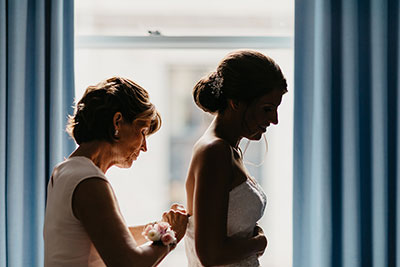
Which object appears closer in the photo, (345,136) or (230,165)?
(230,165)

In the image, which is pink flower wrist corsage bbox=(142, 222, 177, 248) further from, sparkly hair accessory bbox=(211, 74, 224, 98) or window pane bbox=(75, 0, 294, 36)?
window pane bbox=(75, 0, 294, 36)

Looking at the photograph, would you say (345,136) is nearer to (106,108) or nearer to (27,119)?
(106,108)

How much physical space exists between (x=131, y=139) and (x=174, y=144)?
1167 millimetres

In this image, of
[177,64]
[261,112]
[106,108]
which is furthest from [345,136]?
[106,108]

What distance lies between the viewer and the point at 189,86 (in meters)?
2.51

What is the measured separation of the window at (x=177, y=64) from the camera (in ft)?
7.84

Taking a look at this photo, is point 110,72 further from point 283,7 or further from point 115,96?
point 115,96

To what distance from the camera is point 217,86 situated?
142cm

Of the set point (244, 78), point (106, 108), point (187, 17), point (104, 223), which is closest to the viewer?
point (104, 223)

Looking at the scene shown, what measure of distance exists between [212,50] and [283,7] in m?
0.45

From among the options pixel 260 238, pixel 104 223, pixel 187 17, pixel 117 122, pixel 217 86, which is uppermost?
pixel 187 17

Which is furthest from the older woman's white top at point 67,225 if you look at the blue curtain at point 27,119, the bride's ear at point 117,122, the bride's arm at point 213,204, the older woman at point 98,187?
the blue curtain at point 27,119

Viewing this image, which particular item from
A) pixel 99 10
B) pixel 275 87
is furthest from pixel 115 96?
pixel 99 10

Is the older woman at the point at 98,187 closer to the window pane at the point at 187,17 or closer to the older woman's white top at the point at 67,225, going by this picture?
the older woman's white top at the point at 67,225
